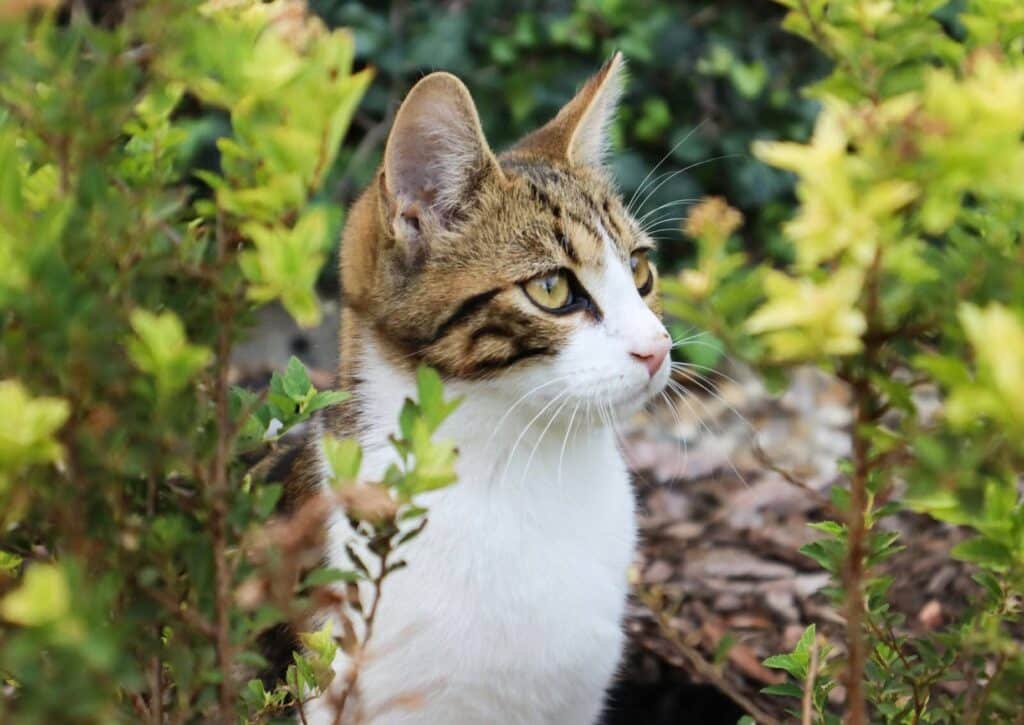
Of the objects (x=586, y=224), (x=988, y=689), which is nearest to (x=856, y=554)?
(x=988, y=689)

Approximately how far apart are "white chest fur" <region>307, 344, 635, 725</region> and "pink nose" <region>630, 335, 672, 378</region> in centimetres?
21

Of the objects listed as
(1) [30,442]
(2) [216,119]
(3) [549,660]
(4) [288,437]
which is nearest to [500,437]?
(3) [549,660]

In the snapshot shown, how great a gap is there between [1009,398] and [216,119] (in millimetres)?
4039

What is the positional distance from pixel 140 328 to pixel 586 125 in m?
1.68

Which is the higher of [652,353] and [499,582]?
[652,353]

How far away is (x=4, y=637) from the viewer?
1362mm

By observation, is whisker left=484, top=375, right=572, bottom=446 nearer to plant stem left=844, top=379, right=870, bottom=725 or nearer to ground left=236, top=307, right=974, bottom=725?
ground left=236, top=307, right=974, bottom=725

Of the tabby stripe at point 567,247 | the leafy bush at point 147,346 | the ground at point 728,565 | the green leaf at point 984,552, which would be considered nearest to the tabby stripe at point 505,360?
the tabby stripe at point 567,247

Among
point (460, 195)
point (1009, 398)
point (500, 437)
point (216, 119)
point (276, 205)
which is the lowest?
point (216, 119)

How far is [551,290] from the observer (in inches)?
91.1

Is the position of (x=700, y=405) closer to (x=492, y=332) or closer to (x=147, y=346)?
(x=492, y=332)

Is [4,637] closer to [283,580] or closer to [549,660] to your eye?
[283,580]

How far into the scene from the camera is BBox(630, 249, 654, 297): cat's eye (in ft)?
8.33

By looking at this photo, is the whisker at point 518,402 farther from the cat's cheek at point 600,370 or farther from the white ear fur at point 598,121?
the white ear fur at point 598,121
